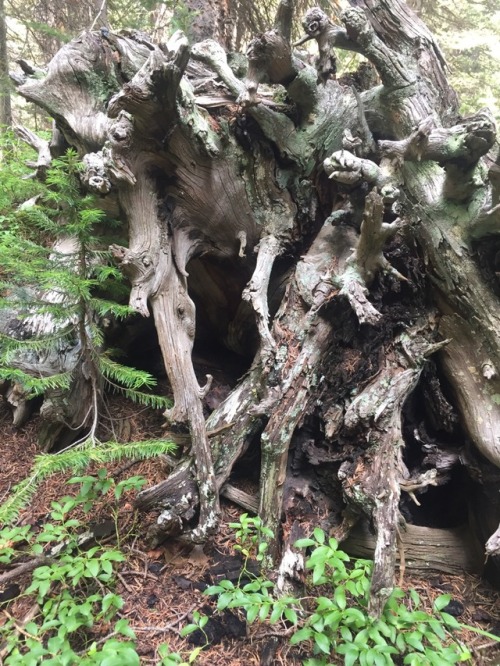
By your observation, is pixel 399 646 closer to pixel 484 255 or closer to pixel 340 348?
pixel 340 348

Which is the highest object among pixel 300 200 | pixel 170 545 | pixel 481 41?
pixel 481 41

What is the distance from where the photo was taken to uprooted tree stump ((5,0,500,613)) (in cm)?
264

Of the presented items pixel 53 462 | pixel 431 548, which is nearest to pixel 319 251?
pixel 431 548

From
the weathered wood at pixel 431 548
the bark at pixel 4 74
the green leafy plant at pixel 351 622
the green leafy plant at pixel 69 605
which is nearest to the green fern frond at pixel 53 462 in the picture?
the green leafy plant at pixel 69 605

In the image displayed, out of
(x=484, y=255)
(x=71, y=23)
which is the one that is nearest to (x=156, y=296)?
(x=484, y=255)

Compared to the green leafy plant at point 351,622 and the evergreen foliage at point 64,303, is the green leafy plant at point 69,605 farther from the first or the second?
the evergreen foliage at point 64,303

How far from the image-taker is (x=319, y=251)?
3438 mm

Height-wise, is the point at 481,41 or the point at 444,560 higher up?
the point at 481,41

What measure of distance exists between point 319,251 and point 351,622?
2.58 metres

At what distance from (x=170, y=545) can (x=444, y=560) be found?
190cm

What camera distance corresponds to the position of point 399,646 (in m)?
1.94

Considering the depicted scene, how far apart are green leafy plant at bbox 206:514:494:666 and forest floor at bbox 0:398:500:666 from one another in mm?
203

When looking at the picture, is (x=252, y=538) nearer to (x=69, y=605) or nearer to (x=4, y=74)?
(x=69, y=605)

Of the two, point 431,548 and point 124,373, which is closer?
point 124,373
